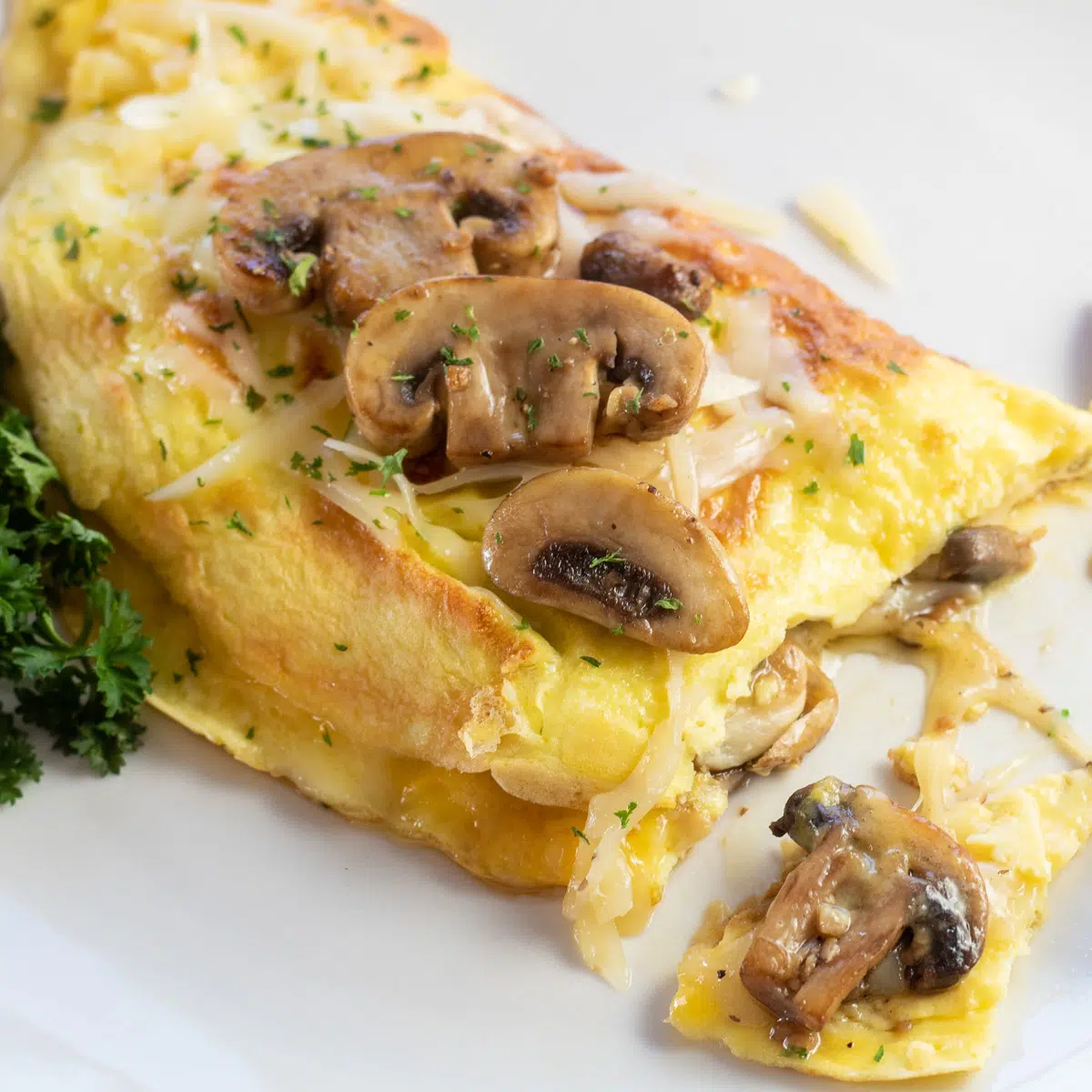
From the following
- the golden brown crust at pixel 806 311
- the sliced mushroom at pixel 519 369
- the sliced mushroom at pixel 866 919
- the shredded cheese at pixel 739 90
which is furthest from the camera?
the shredded cheese at pixel 739 90

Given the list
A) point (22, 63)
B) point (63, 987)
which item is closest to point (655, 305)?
point (63, 987)

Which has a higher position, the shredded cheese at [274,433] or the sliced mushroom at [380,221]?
the sliced mushroom at [380,221]

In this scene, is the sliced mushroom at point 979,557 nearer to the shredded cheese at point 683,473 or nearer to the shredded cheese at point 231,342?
the shredded cheese at point 683,473

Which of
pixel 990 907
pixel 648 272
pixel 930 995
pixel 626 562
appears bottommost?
pixel 930 995

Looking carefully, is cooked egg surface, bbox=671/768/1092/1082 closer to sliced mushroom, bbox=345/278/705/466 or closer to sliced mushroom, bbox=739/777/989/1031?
sliced mushroom, bbox=739/777/989/1031

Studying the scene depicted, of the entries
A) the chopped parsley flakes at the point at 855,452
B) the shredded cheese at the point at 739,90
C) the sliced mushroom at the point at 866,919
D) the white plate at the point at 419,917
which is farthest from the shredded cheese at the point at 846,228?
the sliced mushroom at the point at 866,919

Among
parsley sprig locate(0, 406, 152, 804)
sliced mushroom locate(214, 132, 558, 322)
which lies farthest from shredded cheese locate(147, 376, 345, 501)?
parsley sprig locate(0, 406, 152, 804)

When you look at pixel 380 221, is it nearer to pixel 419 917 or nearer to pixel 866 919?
pixel 419 917

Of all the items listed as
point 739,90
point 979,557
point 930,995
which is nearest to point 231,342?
point 979,557
